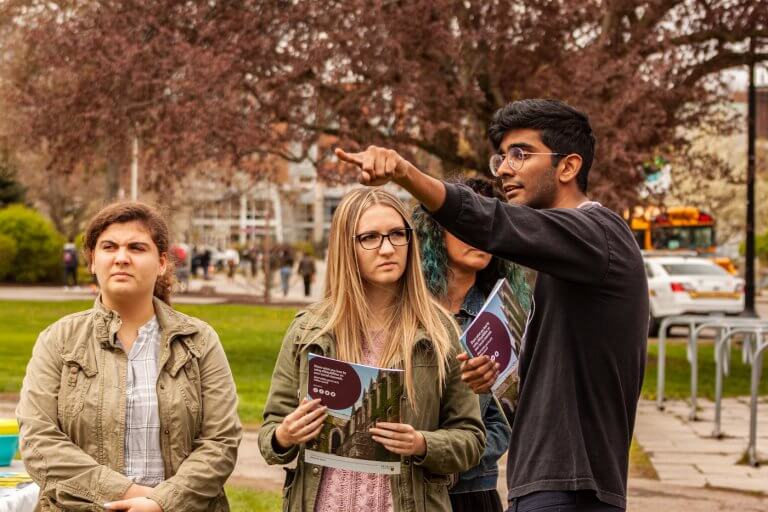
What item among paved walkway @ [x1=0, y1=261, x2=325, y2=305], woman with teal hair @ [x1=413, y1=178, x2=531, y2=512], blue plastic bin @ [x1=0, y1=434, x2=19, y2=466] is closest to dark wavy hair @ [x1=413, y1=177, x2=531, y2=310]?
woman with teal hair @ [x1=413, y1=178, x2=531, y2=512]

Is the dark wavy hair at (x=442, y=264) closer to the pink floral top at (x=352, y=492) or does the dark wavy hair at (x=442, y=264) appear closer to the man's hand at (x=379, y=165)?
the pink floral top at (x=352, y=492)

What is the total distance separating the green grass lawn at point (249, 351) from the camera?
13.9 metres

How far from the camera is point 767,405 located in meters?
13.8

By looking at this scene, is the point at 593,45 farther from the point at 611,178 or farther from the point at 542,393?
the point at 542,393

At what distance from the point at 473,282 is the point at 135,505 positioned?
1.61 meters

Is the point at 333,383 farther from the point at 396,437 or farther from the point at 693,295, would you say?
the point at 693,295

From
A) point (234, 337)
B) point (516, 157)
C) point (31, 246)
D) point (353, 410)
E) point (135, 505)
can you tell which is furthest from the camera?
point (31, 246)

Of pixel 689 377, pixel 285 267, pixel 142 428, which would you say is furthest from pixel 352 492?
pixel 285 267

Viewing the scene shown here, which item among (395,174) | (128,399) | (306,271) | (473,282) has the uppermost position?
(395,174)

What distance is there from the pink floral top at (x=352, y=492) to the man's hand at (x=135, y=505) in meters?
0.55

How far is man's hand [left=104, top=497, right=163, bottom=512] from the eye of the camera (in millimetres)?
3734

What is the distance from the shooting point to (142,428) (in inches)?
154

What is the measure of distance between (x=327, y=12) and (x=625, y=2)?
12.1ft

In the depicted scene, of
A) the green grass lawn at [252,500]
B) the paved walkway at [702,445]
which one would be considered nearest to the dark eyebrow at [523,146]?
the green grass lawn at [252,500]
